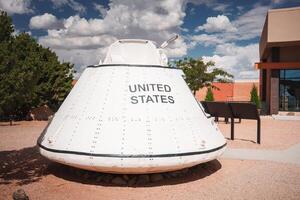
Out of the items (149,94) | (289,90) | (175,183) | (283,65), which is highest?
(283,65)

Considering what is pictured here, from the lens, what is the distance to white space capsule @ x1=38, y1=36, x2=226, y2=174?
6016mm

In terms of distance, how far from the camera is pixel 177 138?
6.30 m

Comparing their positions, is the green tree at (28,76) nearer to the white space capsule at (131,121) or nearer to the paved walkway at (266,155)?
the white space capsule at (131,121)

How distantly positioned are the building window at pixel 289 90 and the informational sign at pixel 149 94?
22.4 metres

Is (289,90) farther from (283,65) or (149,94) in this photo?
(149,94)

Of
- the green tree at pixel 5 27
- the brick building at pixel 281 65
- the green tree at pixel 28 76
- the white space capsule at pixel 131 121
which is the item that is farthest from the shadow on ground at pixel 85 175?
the brick building at pixel 281 65

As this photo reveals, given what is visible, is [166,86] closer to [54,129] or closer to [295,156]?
[54,129]

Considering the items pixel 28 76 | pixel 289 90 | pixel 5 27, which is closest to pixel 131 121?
pixel 28 76

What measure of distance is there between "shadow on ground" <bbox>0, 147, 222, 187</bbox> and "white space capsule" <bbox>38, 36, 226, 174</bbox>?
1.78 feet

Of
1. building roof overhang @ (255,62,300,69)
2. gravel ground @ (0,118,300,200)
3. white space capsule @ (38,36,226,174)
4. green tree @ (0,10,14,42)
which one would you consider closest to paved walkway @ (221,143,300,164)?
gravel ground @ (0,118,300,200)

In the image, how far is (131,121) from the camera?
6.35 m

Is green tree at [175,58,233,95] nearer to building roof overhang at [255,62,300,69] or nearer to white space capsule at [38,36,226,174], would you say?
building roof overhang at [255,62,300,69]

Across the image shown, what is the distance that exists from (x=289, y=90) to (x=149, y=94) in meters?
23.0

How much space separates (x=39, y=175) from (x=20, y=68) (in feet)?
34.6
